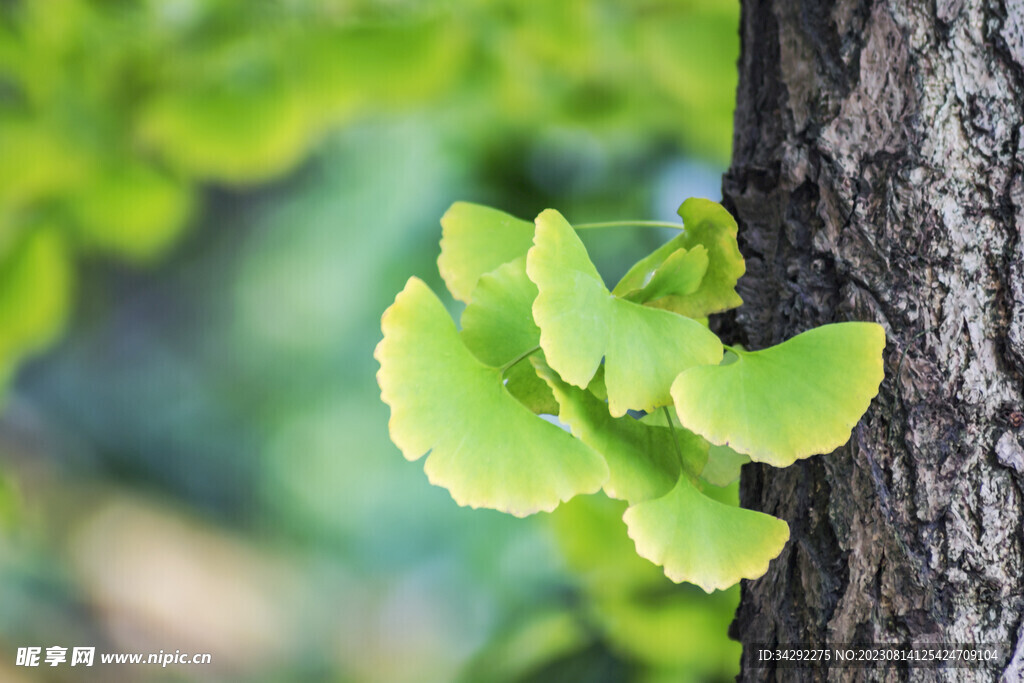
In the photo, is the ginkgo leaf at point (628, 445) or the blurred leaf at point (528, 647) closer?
the ginkgo leaf at point (628, 445)

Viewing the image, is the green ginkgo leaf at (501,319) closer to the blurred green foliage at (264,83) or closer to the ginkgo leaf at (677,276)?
the ginkgo leaf at (677,276)

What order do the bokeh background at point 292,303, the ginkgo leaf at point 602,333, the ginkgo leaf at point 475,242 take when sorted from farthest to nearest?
the bokeh background at point 292,303 < the ginkgo leaf at point 475,242 < the ginkgo leaf at point 602,333

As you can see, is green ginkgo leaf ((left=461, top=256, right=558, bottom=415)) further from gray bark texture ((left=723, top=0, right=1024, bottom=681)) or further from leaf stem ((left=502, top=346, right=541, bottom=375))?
gray bark texture ((left=723, top=0, right=1024, bottom=681))

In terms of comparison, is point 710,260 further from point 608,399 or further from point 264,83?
point 264,83

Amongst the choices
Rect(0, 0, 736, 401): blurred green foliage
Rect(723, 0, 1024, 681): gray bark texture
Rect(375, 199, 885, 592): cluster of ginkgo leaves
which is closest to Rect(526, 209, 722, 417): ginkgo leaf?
Rect(375, 199, 885, 592): cluster of ginkgo leaves

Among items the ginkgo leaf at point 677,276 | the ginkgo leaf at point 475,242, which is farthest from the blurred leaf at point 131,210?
the ginkgo leaf at point 677,276

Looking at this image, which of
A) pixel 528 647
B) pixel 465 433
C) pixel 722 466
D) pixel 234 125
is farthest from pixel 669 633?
pixel 234 125
